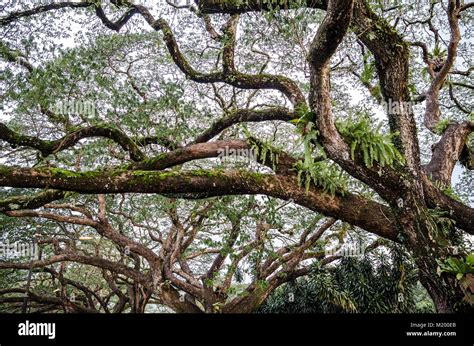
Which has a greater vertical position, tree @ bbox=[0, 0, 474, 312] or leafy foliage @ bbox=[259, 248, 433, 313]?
tree @ bbox=[0, 0, 474, 312]

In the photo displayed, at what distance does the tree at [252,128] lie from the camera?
433 centimetres

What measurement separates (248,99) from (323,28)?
5.71m

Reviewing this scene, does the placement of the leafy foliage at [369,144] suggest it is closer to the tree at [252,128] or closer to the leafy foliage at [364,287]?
the tree at [252,128]

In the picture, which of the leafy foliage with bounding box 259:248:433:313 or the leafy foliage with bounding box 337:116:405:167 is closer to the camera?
the leafy foliage with bounding box 337:116:405:167

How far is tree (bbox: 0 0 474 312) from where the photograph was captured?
4328mm

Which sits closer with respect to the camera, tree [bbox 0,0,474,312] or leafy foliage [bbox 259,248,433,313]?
tree [bbox 0,0,474,312]

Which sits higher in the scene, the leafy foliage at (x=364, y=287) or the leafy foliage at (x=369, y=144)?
the leafy foliage at (x=369, y=144)

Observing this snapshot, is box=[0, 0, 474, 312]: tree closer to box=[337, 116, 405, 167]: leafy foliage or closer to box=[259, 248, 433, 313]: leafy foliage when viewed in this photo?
box=[337, 116, 405, 167]: leafy foliage

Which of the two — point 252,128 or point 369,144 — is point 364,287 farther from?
point 369,144

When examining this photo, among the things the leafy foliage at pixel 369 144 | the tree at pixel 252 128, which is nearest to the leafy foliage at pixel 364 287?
the tree at pixel 252 128

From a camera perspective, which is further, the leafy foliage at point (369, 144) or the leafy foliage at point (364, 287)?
the leafy foliage at point (364, 287)

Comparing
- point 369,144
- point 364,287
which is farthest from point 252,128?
point 369,144

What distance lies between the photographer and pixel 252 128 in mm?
10039

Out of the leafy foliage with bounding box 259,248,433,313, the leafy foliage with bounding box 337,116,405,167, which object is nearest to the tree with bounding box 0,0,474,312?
the leafy foliage with bounding box 337,116,405,167
